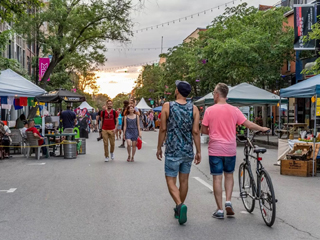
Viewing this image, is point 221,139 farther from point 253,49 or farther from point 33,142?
point 253,49

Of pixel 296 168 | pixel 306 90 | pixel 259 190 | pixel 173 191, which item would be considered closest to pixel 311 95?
pixel 306 90

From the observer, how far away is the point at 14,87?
48.4ft

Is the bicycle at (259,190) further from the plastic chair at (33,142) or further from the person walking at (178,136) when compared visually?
the plastic chair at (33,142)

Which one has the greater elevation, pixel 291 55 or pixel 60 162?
pixel 291 55

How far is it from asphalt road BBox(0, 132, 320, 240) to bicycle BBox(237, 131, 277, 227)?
0.17 m

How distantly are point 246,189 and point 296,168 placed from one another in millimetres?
5013

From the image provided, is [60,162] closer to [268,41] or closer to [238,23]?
[268,41]

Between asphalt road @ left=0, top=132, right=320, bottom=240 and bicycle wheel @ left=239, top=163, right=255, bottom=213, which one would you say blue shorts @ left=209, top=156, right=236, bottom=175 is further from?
asphalt road @ left=0, top=132, right=320, bottom=240

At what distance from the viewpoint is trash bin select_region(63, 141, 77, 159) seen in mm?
14927

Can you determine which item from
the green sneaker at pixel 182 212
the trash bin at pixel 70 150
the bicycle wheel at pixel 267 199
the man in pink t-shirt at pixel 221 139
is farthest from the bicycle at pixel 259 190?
the trash bin at pixel 70 150

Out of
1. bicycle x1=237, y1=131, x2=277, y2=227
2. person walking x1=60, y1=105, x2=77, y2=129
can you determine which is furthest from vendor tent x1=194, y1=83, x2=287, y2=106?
bicycle x1=237, y1=131, x2=277, y2=227

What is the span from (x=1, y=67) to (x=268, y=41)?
16.4 m

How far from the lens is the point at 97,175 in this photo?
10.8m

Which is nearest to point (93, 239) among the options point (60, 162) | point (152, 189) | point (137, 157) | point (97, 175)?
point (152, 189)
